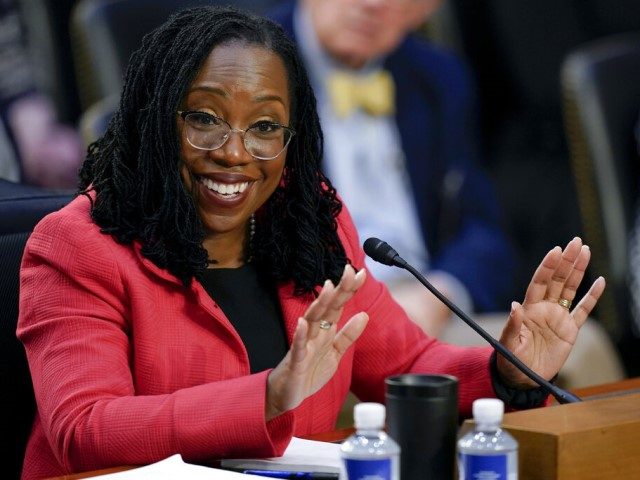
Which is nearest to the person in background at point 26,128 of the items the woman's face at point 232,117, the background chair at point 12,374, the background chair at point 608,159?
the background chair at point 12,374

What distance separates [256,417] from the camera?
144cm

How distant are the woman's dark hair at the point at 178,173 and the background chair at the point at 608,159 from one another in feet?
5.19

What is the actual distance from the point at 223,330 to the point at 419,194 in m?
1.60

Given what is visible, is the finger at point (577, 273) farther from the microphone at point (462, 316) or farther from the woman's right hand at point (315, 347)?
the woman's right hand at point (315, 347)

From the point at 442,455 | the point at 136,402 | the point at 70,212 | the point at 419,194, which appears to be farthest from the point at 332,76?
the point at 442,455

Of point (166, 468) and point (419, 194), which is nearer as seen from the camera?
point (166, 468)

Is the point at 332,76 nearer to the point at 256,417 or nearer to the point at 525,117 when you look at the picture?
the point at 525,117

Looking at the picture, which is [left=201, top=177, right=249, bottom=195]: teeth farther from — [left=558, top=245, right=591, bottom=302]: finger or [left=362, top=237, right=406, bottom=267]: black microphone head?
[left=558, top=245, right=591, bottom=302]: finger

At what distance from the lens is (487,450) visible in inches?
47.3

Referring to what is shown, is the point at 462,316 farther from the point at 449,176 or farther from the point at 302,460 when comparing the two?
the point at 449,176

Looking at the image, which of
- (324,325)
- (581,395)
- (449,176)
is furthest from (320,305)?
(449,176)

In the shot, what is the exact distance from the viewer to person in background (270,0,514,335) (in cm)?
313

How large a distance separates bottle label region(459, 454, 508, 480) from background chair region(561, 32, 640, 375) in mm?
2211

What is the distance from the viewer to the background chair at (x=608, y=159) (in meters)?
3.31
